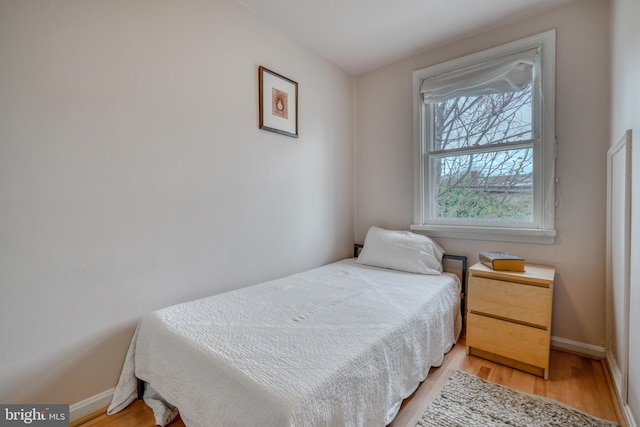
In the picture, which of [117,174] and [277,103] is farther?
[277,103]

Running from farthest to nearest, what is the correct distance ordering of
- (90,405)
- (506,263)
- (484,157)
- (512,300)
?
(484,157), (506,263), (512,300), (90,405)

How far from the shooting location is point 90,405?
140 centimetres

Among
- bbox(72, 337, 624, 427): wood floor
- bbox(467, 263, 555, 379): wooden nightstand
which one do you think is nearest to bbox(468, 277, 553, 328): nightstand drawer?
bbox(467, 263, 555, 379): wooden nightstand

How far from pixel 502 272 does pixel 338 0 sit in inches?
86.5

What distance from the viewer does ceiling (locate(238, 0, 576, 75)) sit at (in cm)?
198

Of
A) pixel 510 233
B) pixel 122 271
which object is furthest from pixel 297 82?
pixel 510 233

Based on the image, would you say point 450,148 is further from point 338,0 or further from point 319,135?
point 338,0

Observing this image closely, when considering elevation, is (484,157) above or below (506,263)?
above

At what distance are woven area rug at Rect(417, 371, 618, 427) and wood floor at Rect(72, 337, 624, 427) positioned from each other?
67 millimetres

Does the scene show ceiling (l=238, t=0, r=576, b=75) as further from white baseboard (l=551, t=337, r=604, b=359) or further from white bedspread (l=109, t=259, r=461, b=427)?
white baseboard (l=551, t=337, r=604, b=359)

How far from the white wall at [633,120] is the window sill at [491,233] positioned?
2.62 ft

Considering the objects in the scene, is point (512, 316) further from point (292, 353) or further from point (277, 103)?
point (277, 103)

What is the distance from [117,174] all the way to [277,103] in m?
1.27

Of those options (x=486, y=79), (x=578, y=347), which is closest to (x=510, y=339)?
(x=578, y=347)
